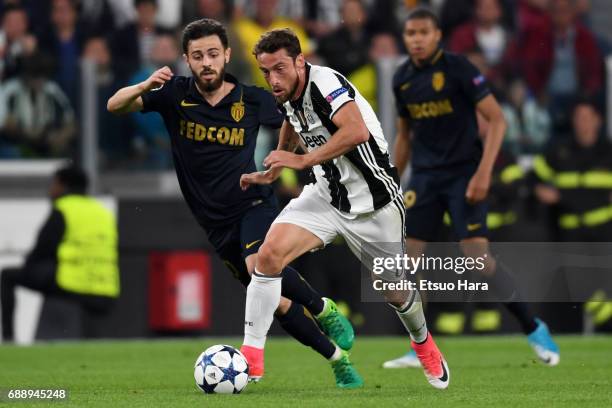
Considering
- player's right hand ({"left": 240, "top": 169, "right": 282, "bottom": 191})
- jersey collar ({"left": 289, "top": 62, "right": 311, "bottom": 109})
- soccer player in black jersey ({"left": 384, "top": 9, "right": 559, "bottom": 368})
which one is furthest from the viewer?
soccer player in black jersey ({"left": 384, "top": 9, "right": 559, "bottom": 368})

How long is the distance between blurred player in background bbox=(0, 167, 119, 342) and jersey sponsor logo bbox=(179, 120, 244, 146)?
4899 millimetres

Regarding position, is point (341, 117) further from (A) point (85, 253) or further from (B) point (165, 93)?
(A) point (85, 253)

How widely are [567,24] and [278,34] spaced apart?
27.1ft

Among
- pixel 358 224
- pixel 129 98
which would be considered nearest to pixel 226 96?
pixel 129 98

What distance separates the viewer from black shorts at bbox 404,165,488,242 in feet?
33.0

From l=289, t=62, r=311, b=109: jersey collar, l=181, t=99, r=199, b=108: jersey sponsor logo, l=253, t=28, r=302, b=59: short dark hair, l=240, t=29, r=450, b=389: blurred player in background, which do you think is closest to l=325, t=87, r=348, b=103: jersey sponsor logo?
l=240, t=29, r=450, b=389: blurred player in background

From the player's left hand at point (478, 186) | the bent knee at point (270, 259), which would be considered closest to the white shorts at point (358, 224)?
the bent knee at point (270, 259)

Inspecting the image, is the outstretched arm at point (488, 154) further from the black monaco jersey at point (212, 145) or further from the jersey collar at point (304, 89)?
the jersey collar at point (304, 89)

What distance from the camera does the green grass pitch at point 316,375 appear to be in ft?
24.0

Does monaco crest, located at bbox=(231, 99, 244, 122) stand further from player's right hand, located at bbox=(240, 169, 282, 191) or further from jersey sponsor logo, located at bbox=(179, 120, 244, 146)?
player's right hand, located at bbox=(240, 169, 282, 191)

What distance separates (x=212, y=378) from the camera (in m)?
7.54

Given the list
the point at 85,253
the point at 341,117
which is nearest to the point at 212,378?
the point at 341,117

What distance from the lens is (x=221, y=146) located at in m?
8.60

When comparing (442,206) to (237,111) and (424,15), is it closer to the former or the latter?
(424,15)
